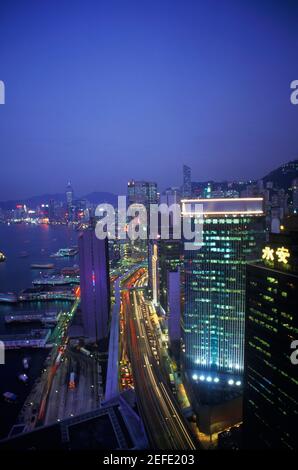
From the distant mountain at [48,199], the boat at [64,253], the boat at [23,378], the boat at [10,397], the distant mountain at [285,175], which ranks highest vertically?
the distant mountain at [48,199]

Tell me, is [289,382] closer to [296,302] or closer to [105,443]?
[296,302]

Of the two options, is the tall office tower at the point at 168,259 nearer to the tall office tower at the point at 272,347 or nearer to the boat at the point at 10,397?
the boat at the point at 10,397

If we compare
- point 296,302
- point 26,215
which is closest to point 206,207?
point 296,302

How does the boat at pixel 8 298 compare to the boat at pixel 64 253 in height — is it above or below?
below

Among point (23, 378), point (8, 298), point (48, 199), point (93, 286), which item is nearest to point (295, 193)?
point (93, 286)

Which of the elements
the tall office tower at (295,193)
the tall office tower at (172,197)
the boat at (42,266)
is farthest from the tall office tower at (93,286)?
the boat at (42,266)

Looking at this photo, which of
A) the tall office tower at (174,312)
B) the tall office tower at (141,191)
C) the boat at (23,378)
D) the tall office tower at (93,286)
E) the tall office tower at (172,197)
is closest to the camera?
the boat at (23,378)

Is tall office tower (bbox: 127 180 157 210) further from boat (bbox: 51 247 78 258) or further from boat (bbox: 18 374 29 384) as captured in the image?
boat (bbox: 18 374 29 384)

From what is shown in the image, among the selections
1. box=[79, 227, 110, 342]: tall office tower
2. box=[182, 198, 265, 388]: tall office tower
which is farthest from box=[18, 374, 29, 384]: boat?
box=[182, 198, 265, 388]: tall office tower

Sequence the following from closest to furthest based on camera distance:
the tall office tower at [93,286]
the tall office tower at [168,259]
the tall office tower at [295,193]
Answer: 1. the tall office tower at [93,286]
2. the tall office tower at [168,259]
3. the tall office tower at [295,193]
